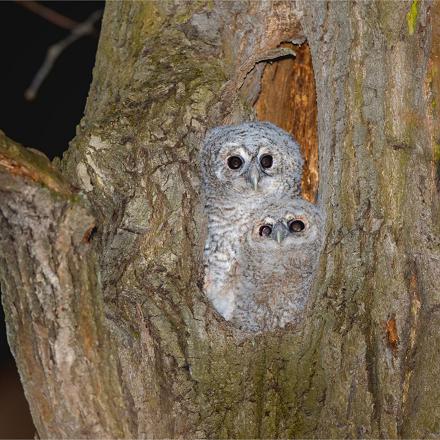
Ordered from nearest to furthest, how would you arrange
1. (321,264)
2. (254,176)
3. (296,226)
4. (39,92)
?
1. (321,264)
2. (296,226)
3. (254,176)
4. (39,92)

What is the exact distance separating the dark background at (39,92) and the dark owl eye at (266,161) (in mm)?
2266

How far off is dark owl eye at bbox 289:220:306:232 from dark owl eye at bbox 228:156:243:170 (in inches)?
18.8

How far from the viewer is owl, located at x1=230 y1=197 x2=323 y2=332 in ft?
10.3

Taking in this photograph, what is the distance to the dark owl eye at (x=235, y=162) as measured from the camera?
3579 mm

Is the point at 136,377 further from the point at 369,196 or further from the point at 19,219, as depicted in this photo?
the point at 369,196

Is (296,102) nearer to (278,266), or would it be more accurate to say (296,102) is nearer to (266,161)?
(266,161)

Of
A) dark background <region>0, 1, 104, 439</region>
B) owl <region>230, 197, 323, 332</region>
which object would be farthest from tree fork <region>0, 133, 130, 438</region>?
dark background <region>0, 1, 104, 439</region>

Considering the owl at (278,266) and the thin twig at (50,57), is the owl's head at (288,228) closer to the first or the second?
the owl at (278,266)

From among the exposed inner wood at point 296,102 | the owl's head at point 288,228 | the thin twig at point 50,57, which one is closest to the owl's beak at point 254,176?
the owl's head at point 288,228

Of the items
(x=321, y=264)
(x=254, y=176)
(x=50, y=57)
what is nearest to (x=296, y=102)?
(x=254, y=176)

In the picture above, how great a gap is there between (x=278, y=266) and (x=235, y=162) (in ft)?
1.98

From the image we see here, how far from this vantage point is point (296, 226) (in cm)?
325

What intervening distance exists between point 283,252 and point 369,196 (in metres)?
0.76

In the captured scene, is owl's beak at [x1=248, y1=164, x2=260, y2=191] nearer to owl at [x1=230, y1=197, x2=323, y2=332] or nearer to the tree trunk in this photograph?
owl at [x1=230, y1=197, x2=323, y2=332]
